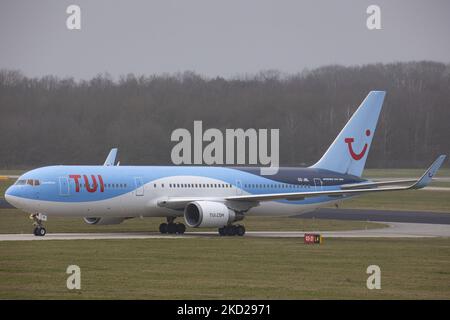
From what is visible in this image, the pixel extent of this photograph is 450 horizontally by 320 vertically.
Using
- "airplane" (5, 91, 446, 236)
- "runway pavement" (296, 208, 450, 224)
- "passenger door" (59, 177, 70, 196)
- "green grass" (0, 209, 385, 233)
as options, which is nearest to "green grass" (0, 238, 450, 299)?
"airplane" (5, 91, 446, 236)

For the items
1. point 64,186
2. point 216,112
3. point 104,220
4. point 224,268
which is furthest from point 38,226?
point 216,112

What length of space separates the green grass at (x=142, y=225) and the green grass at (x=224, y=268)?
8099 millimetres

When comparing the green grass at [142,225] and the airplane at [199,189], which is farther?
the green grass at [142,225]

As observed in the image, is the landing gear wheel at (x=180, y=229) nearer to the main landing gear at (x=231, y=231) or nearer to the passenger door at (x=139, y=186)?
the main landing gear at (x=231, y=231)

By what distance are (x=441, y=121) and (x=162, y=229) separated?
4893 cm

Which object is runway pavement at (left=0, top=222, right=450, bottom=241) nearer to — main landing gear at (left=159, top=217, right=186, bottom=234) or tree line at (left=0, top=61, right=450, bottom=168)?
main landing gear at (left=159, top=217, right=186, bottom=234)

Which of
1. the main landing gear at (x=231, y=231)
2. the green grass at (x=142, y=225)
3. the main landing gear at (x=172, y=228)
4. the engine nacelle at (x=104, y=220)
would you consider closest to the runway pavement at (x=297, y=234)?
the main landing gear at (x=172, y=228)

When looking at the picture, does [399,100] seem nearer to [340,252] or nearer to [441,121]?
[441,121]

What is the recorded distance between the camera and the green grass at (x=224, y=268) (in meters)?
23.8

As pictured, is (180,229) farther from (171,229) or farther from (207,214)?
(207,214)

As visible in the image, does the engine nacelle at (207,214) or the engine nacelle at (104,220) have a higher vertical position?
the engine nacelle at (207,214)

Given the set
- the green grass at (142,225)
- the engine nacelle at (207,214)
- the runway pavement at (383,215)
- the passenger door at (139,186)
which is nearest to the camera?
the engine nacelle at (207,214)

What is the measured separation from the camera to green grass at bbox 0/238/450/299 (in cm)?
2384
